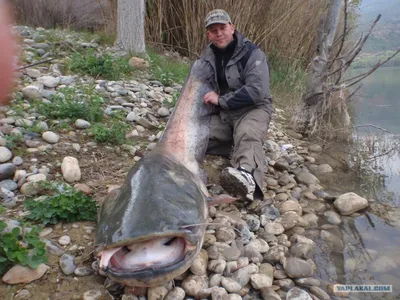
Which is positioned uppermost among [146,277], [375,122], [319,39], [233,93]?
[319,39]

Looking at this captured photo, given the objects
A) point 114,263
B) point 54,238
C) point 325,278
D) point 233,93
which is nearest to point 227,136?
point 233,93

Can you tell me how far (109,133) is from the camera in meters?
3.59

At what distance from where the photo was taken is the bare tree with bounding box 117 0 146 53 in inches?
243

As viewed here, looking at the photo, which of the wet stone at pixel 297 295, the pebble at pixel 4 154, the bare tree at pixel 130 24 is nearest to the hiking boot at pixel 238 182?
the wet stone at pixel 297 295

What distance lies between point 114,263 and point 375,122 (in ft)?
20.1

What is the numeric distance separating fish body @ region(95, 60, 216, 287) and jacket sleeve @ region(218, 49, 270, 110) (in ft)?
3.76

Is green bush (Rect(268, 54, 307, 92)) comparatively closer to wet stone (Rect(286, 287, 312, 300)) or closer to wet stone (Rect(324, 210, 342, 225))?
wet stone (Rect(324, 210, 342, 225))

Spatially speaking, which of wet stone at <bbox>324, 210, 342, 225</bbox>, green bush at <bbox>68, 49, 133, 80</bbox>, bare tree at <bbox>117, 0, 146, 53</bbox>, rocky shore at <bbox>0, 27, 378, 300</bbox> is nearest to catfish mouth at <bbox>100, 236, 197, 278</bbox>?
rocky shore at <bbox>0, 27, 378, 300</bbox>

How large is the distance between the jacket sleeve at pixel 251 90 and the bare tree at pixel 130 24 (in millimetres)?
3191

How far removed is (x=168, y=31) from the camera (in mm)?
7707

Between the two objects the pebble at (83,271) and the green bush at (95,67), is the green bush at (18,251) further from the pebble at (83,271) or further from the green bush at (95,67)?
the green bush at (95,67)

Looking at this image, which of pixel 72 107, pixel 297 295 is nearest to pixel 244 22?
pixel 72 107

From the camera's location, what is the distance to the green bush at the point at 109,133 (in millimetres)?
3543

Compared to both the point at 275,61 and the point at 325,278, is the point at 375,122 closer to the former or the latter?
the point at 275,61
